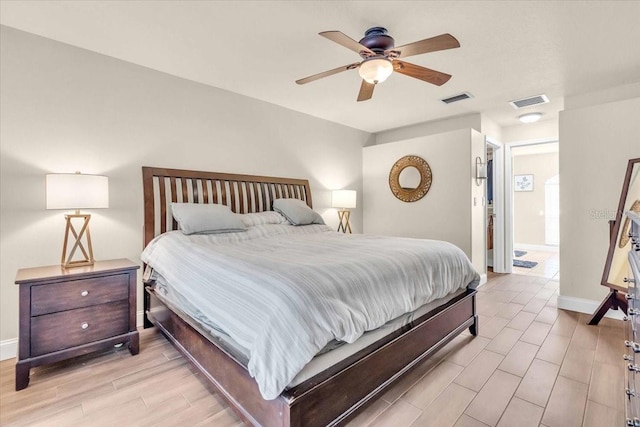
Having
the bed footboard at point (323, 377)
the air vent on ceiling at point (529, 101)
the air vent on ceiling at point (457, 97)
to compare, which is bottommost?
the bed footboard at point (323, 377)

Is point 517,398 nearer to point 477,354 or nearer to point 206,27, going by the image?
point 477,354

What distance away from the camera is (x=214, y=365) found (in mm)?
1702

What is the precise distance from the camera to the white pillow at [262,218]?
3261mm

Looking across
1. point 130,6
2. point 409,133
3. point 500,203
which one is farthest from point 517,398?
point 409,133

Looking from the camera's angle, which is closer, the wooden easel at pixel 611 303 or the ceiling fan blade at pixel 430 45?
the ceiling fan blade at pixel 430 45

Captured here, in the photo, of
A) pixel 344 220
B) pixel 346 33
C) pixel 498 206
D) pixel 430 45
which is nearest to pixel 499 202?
pixel 498 206

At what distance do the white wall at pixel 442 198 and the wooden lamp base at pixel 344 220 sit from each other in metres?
0.57

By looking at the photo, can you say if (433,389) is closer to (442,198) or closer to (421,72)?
(421,72)

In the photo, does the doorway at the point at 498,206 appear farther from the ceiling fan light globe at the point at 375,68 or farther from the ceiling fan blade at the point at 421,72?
the ceiling fan light globe at the point at 375,68

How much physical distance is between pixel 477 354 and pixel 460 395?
0.63 meters

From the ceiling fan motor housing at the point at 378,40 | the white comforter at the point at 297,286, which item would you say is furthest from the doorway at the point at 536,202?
the ceiling fan motor housing at the point at 378,40

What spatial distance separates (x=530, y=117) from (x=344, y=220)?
10.3 ft

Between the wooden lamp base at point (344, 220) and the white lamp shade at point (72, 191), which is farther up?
the white lamp shade at point (72, 191)

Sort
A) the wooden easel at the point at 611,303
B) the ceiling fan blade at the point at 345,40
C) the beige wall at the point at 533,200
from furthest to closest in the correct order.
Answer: the beige wall at the point at 533,200, the wooden easel at the point at 611,303, the ceiling fan blade at the point at 345,40
